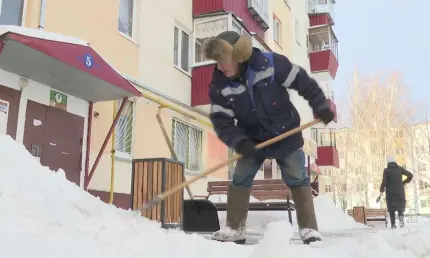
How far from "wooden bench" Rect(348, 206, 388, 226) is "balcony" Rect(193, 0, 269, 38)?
6.64 meters

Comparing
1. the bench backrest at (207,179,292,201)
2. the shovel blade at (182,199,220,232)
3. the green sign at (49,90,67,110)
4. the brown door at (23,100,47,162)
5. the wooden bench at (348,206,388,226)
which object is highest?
the green sign at (49,90,67,110)

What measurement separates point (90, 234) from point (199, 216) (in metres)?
3.04

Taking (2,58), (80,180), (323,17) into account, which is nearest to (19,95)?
(2,58)

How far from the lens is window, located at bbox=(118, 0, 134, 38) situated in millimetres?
9359

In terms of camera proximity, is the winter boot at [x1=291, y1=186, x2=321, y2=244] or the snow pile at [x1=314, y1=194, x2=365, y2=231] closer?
the winter boot at [x1=291, y1=186, x2=321, y2=244]

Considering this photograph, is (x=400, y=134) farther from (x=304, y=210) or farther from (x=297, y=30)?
(x=304, y=210)

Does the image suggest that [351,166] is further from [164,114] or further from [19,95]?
[19,95]

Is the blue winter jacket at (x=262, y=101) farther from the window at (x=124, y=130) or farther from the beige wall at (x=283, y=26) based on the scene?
the beige wall at (x=283, y=26)

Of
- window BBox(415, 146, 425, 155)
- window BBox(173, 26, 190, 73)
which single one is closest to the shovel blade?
window BBox(173, 26, 190, 73)

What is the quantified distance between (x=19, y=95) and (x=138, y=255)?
14.4 ft

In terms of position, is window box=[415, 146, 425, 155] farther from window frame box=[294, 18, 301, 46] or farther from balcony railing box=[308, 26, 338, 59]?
window frame box=[294, 18, 301, 46]

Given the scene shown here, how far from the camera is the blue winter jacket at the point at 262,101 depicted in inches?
147

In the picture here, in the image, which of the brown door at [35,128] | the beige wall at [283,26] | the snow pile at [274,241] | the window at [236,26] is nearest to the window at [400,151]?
the beige wall at [283,26]

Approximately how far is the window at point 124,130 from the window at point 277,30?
→ 35.1 ft
